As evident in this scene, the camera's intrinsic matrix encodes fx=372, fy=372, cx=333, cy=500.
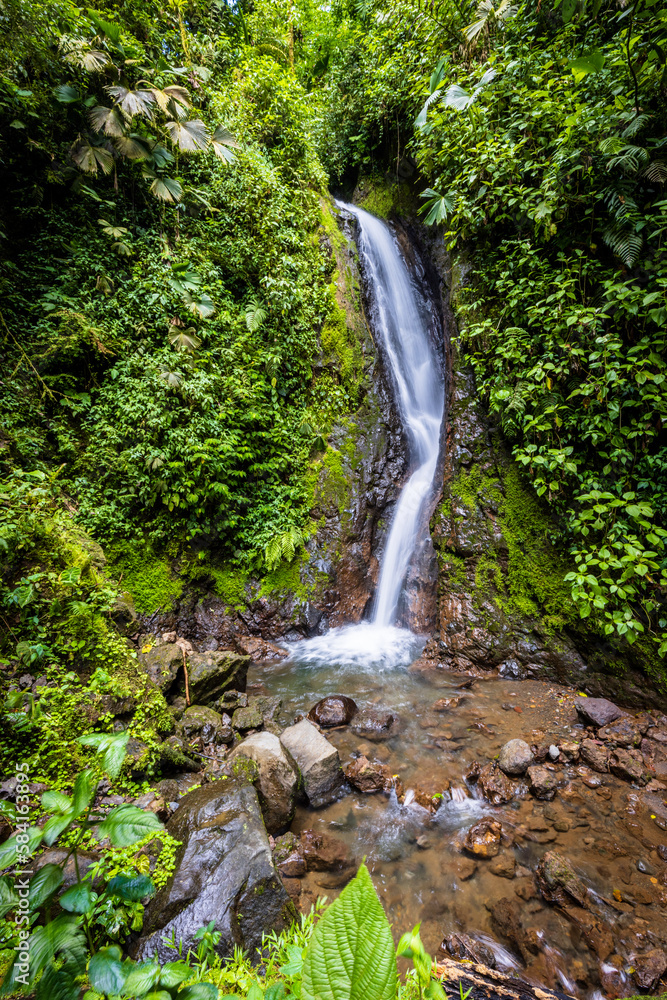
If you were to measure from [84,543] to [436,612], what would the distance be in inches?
199

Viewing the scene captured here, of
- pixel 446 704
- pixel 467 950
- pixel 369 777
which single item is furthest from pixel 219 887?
pixel 446 704

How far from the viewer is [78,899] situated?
110 cm

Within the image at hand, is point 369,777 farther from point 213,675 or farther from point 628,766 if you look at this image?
point 628,766

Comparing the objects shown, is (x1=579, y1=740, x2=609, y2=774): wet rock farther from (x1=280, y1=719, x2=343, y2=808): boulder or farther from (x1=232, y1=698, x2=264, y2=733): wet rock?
(x1=232, y1=698, x2=264, y2=733): wet rock

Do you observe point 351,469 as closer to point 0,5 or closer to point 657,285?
point 657,285

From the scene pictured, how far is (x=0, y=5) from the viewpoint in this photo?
189 inches

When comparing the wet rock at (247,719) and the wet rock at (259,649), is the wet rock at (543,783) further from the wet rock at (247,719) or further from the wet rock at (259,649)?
the wet rock at (259,649)

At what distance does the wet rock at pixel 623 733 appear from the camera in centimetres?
361

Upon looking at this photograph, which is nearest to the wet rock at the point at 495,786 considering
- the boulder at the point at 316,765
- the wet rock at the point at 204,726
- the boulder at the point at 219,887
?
the boulder at the point at 316,765

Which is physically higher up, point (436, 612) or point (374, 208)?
point (374, 208)

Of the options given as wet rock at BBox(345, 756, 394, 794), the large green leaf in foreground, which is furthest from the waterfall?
the large green leaf in foreground

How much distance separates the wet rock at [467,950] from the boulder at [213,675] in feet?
9.39

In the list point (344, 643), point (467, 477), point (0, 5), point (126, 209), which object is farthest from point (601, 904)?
point (0, 5)

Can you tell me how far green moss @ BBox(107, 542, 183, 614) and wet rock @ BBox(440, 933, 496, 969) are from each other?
4923 millimetres
